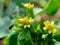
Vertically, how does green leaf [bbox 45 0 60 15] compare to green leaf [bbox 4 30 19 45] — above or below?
above

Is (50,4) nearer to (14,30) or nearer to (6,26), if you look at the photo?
(14,30)

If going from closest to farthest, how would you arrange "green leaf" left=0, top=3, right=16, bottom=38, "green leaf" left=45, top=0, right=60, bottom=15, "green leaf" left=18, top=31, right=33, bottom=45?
"green leaf" left=18, top=31, right=33, bottom=45, "green leaf" left=45, top=0, right=60, bottom=15, "green leaf" left=0, top=3, right=16, bottom=38

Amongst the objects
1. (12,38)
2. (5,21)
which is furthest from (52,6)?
(5,21)

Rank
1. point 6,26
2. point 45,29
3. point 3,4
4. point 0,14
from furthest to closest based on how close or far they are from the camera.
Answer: point 3,4 → point 0,14 → point 6,26 → point 45,29

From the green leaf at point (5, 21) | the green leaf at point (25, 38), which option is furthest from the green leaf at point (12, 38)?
the green leaf at point (5, 21)

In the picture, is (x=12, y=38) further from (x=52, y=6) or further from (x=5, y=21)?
(x=5, y=21)

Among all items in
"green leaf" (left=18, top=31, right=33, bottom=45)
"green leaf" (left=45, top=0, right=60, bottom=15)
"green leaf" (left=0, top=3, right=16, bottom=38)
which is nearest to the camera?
"green leaf" (left=18, top=31, right=33, bottom=45)

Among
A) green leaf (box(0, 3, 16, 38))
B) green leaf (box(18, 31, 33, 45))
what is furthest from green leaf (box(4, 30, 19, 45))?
green leaf (box(0, 3, 16, 38))

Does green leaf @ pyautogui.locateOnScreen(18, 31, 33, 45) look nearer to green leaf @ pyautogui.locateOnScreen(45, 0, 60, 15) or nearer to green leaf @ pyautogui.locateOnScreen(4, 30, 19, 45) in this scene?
green leaf @ pyautogui.locateOnScreen(4, 30, 19, 45)

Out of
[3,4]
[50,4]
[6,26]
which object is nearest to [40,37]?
[50,4]
